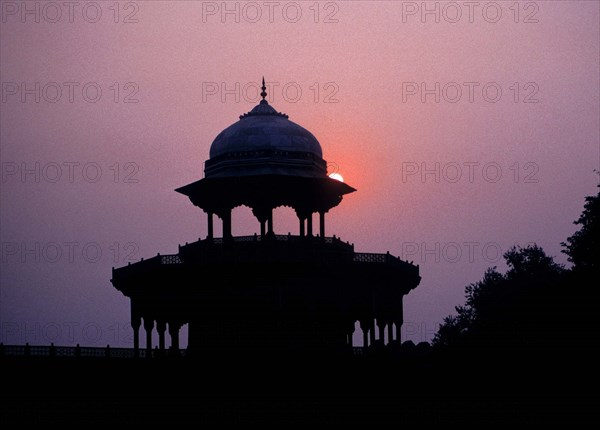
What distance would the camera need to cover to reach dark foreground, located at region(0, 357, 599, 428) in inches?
1833

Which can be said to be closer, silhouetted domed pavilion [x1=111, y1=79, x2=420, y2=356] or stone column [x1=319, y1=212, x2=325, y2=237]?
silhouetted domed pavilion [x1=111, y1=79, x2=420, y2=356]

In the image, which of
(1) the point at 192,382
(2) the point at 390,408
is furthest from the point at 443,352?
(1) the point at 192,382

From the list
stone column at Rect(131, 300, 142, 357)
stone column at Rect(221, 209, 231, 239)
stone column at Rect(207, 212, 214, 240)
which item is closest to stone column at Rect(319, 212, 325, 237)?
stone column at Rect(221, 209, 231, 239)

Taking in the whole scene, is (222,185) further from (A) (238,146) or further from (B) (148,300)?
(B) (148,300)

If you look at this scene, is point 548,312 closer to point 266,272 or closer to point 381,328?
point 381,328

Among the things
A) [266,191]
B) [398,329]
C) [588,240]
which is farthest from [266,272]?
[588,240]

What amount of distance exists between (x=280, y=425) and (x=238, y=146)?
1582 centimetres

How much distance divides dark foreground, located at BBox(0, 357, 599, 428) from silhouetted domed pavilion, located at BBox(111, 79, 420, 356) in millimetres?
5853

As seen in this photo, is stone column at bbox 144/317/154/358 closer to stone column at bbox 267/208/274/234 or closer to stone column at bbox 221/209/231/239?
stone column at bbox 221/209/231/239

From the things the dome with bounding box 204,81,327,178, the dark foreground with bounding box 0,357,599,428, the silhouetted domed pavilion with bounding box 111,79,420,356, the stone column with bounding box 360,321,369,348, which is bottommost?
the dark foreground with bounding box 0,357,599,428

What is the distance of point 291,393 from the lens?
4856 centimetres

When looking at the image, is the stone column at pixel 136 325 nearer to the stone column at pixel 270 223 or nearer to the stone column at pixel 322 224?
the stone column at pixel 270 223

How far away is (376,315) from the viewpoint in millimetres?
58188

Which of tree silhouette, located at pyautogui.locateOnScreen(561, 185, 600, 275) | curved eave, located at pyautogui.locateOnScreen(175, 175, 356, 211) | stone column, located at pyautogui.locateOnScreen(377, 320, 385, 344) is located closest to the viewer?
curved eave, located at pyautogui.locateOnScreen(175, 175, 356, 211)
